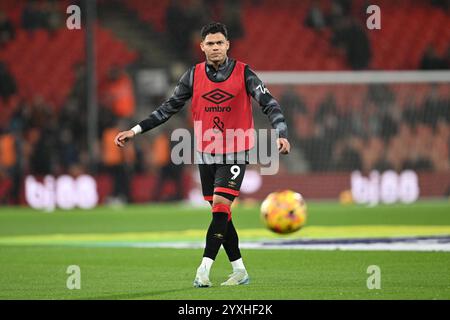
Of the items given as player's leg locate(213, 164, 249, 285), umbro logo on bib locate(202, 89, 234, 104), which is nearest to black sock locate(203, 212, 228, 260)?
player's leg locate(213, 164, 249, 285)

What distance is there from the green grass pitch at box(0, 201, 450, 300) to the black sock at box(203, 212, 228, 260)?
319 millimetres

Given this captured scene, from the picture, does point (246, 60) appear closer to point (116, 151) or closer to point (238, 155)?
point (116, 151)

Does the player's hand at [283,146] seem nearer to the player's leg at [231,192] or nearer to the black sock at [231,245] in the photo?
the player's leg at [231,192]

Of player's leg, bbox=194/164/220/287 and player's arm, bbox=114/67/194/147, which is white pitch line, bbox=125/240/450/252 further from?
player's arm, bbox=114/67/194/147

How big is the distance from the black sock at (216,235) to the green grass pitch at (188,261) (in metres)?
0.32

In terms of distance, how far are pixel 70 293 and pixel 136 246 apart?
5.46m

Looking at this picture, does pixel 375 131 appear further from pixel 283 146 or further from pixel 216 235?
pixel 283 146

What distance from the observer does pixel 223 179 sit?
32.9 feet

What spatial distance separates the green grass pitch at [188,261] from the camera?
376 inches

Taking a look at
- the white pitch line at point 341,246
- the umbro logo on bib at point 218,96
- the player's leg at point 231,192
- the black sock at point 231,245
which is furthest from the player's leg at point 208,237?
the white pitch line at point 341,246

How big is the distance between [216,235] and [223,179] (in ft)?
1.64

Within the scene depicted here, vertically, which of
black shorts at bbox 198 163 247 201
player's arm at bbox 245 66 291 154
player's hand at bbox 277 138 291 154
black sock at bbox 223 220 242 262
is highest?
player's arm at bbox 245 66 291 154

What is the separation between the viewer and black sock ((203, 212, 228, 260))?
32.5 ft

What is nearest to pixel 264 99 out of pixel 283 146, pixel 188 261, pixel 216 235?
pixel 283 146
